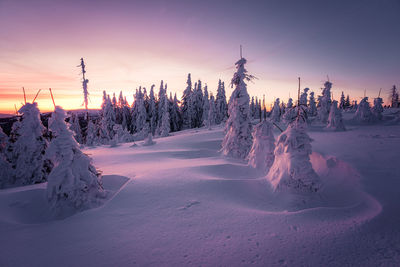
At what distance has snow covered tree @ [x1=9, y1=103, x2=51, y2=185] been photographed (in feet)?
40.0

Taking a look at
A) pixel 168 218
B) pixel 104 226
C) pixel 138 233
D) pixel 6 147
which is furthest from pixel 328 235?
pixel 6 147

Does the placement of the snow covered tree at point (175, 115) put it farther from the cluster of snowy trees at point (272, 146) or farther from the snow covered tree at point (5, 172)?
the snow covered tree at point (5, 172)

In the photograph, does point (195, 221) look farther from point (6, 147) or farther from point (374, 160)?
point (6, 147)

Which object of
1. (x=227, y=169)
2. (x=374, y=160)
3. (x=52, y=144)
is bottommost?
(x=227, y=169)

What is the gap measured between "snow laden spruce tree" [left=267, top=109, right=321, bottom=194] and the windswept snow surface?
1.50 ft

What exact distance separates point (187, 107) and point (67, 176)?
167ft

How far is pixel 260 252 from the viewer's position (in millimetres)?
3873

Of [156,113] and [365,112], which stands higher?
[156,113]

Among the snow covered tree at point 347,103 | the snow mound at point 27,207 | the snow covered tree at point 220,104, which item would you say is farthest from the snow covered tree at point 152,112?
the snow covered tree at point 347,103

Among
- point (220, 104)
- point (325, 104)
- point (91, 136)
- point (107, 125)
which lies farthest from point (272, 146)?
point (220, 104)

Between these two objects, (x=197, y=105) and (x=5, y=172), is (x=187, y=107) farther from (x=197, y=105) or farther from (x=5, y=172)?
(x=5, y=172)

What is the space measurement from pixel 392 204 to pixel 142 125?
50.7 m

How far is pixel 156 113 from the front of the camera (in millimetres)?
A: 55500

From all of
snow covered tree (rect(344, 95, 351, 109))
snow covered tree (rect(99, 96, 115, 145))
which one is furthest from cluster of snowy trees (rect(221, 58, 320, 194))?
snow covered tree (rect(344, 95, 351, 109))
